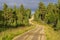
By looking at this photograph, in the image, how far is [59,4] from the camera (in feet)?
212

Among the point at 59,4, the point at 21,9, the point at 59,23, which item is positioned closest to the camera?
the point at 59,23

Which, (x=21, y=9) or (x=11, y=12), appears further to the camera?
(x=21, y=9)

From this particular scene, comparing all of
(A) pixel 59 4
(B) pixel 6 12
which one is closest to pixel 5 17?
(B) pixel 6 12

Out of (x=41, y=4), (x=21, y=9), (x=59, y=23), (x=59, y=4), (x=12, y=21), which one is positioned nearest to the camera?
(x=59, y=23)

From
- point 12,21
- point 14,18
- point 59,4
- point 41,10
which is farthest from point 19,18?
point 59,4

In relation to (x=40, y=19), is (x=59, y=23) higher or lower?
higher

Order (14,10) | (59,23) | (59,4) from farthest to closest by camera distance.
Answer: (14,10) < (59,4) < (59,23)

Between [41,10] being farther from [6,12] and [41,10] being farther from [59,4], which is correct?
[59,4]

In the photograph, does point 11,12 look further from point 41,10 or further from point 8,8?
point 41,10

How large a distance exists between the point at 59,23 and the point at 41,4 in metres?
93.8

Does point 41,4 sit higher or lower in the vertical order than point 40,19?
higher

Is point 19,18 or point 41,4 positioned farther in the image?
point 41,4

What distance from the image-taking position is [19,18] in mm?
123875

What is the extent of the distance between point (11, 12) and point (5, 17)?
5254 millimetres
